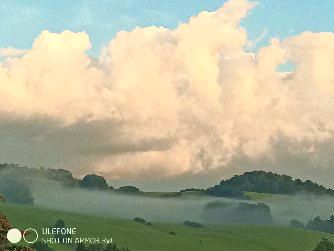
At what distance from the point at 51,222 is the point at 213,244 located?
2033 inches

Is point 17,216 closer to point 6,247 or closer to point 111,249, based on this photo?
point 111,249

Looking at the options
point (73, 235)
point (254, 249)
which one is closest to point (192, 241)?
point (254, 249)

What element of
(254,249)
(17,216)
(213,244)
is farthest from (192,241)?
(17,216)

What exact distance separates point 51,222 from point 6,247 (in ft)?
539

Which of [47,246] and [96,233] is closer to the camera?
[47,246]

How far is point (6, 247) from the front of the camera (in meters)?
34.7

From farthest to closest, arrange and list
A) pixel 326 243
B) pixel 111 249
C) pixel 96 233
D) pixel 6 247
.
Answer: pixel 96 233
pixel 326 243
pixel 111 249
pixel 6 247

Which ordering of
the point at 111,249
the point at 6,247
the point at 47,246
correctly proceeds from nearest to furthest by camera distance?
the point at 6,247
the point at 47,246
the point at 111,249

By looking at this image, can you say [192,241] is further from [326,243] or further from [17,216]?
[17,216]

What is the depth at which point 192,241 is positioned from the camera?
19750cm

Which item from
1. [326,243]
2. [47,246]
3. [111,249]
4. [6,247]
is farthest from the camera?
[326,243]

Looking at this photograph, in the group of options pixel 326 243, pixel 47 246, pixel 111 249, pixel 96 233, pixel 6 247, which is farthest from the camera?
pixel 96 233

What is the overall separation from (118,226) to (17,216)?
32.1 metres

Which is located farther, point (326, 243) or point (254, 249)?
point (254, 249)
